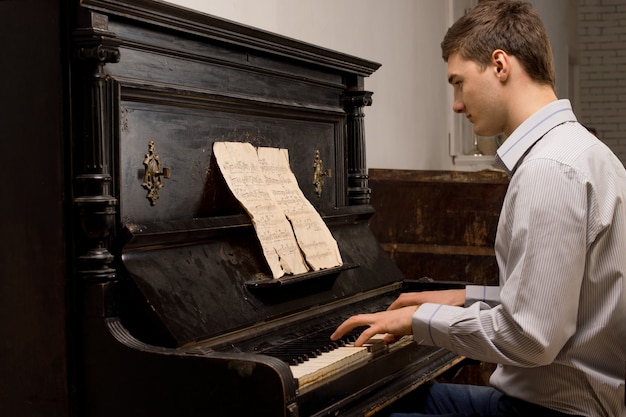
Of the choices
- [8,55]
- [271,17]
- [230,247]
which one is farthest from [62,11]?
[271,17]

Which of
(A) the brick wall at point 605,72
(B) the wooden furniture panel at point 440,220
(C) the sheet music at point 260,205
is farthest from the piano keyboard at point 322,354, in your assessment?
(A) the brick wall at point 605,72

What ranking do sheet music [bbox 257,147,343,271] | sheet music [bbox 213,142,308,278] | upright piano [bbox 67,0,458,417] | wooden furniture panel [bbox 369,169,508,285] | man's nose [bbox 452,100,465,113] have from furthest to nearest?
wooden furniture panel [bbox 369,169,508,285], sheet music [bbox 257,147,343,271], sheet music [bbox 213,142,308,278], man's nose [bbox 452,100,465,113], upright piano [bbox 67,0,458,417]

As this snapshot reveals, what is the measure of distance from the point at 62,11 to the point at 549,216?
1.31 meters

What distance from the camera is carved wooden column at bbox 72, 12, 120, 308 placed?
2.34 metres

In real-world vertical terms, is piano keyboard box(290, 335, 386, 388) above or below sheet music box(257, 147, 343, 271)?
below

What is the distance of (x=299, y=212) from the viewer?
3.10 m

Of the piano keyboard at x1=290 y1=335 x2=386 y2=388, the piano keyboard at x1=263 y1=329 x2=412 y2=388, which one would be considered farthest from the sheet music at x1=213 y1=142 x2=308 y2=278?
the piano keyboard at x1=290 y1=335 x2=386 y2=388

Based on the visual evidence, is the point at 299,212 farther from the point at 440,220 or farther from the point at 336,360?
the point at 440,220

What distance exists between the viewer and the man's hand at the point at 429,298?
269 centimetres

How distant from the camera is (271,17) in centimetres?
440

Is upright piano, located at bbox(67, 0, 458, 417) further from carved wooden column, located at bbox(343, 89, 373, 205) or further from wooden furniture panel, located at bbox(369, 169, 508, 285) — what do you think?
wooden furniture panel, located at bbox(369, 169, 508, 285)

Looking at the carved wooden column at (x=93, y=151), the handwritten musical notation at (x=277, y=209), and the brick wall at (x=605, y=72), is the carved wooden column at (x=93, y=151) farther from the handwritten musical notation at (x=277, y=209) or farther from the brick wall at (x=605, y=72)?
the brick wall at (x=605, y=72)

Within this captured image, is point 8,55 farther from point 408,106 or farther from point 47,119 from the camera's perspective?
point 408,106

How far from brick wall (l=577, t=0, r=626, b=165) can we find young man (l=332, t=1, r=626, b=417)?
424 inches
